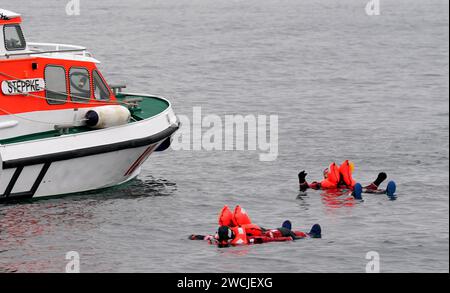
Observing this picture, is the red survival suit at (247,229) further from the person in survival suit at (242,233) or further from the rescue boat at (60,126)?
the rescue boat at (60,126)

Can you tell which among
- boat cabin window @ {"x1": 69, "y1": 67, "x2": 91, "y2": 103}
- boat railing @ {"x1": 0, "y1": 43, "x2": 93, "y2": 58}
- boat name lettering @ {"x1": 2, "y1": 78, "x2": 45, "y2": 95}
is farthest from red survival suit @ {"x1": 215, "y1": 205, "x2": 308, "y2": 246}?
boat railing @ {"x1": 0, "y1": 43, "x2": 93, "y2": 58}

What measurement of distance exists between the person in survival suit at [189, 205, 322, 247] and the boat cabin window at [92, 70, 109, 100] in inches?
228

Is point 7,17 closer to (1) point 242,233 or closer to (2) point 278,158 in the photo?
(1) point 242,233

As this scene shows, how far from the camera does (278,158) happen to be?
32000 millimetres

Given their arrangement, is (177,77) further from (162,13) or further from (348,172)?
(162,13)

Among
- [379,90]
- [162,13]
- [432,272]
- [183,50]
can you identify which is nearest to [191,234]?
[432,272]

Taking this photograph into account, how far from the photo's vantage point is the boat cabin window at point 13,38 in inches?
999

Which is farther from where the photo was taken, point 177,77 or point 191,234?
point 177,77

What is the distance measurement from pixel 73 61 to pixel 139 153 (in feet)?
9.53

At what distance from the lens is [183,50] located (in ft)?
205

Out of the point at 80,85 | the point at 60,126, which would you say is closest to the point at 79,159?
the point at 60,126

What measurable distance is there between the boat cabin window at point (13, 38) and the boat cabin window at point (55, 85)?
2.91 ft

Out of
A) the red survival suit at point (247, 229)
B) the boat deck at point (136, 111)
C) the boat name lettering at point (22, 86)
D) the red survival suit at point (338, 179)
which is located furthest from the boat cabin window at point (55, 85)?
the red survival suit at point (338, 179)

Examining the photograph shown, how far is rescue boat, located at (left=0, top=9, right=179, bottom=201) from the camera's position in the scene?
24531mm
